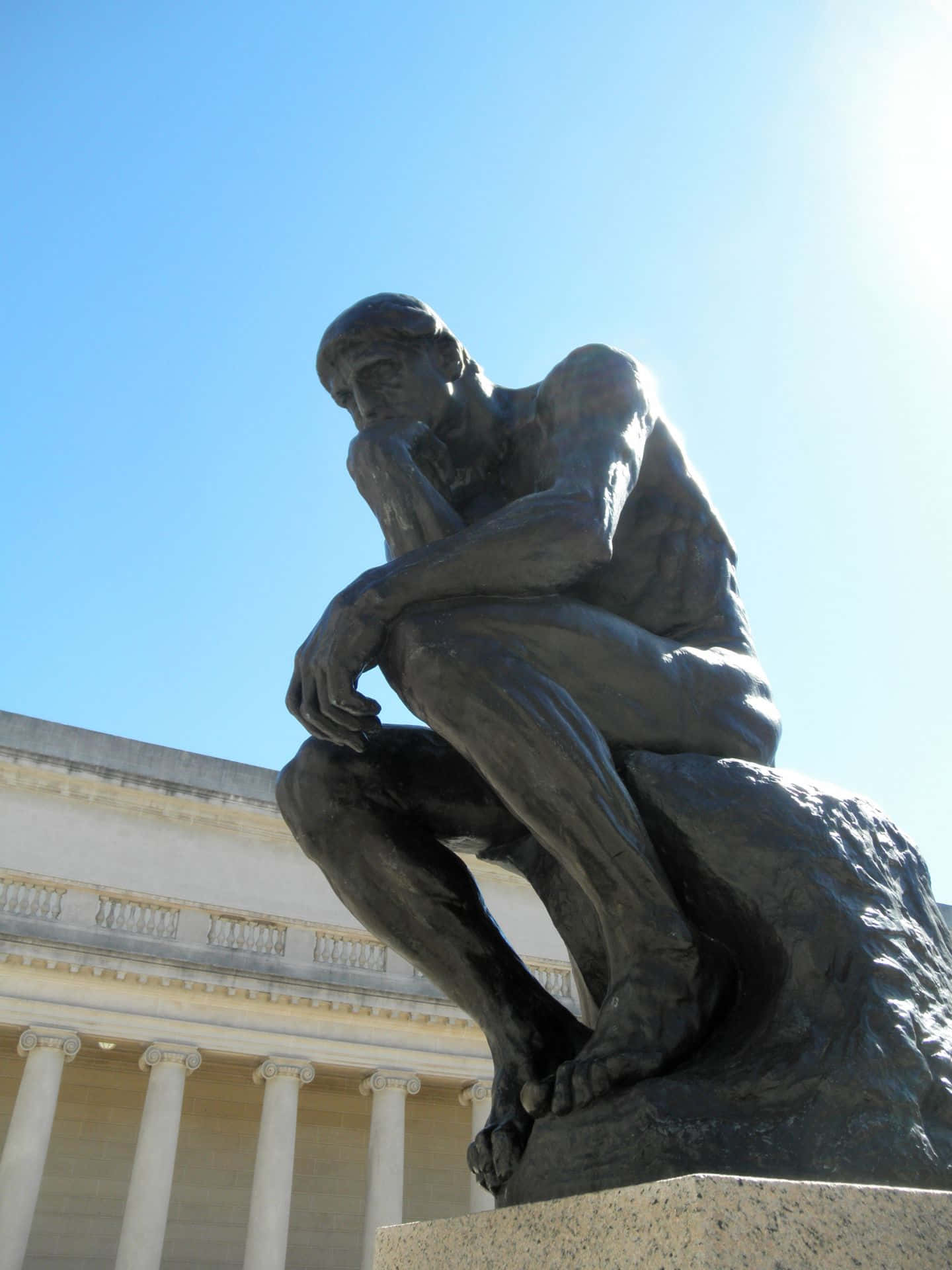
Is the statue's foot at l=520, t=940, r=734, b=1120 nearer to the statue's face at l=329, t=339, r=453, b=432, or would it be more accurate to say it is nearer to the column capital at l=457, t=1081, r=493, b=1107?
the statue's face at l=329, t=339, r=453, b=432

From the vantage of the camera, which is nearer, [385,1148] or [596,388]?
[596,388]

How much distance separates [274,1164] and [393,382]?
22.2 meters

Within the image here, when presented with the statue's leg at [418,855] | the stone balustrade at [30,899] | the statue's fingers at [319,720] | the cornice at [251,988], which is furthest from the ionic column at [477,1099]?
the statue's fingers at [319,720]

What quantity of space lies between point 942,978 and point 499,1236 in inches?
35.7

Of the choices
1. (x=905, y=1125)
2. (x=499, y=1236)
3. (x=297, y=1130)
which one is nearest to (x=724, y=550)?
(x=905, y=1125)

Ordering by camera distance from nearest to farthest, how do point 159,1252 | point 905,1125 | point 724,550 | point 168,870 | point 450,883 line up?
point 905,1125
point 450,883
point 724,550
point 159,1252
point 168,870

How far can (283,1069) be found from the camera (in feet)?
72.8

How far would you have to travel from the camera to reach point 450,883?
2.49m

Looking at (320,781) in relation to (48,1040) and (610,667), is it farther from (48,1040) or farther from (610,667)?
(48,1040)

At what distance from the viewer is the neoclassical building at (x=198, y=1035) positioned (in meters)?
20.5

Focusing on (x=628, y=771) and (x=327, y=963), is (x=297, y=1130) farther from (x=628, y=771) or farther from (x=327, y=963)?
(x=628, y=771)

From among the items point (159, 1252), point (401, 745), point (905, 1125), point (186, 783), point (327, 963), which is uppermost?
point (186, 783)

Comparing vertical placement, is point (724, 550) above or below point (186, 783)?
below

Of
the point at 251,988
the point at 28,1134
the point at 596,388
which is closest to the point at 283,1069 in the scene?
the point at 251,988
